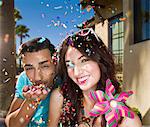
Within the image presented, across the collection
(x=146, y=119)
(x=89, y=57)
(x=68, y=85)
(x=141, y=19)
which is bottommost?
(x=146, y=119)

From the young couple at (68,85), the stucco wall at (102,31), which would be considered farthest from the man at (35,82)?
the stucco wall at (102,31)

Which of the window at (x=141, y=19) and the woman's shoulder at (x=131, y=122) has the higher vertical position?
the window at (x=141, y=19)

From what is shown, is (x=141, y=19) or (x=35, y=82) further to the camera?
(x=141, y=19)

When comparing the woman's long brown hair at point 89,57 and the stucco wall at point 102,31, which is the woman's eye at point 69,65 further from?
the stucco wall at point 102,31

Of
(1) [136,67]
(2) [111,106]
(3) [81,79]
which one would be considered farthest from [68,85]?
(1) [136,67]

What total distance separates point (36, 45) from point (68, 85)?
187 millimetres

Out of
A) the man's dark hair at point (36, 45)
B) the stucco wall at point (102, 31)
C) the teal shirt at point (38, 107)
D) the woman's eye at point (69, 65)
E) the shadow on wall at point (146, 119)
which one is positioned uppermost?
the stucco wall at point (102, 31)

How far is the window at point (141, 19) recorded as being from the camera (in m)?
1.39

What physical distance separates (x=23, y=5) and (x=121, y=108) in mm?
518

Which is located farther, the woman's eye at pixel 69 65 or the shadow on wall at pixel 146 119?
the shadow on wall at pixel 146 119

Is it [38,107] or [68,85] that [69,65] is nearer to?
[68,85]

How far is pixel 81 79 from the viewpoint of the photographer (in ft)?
4.14

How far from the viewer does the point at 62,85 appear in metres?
1.28

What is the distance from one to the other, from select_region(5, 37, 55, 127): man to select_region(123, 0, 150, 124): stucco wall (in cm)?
29
